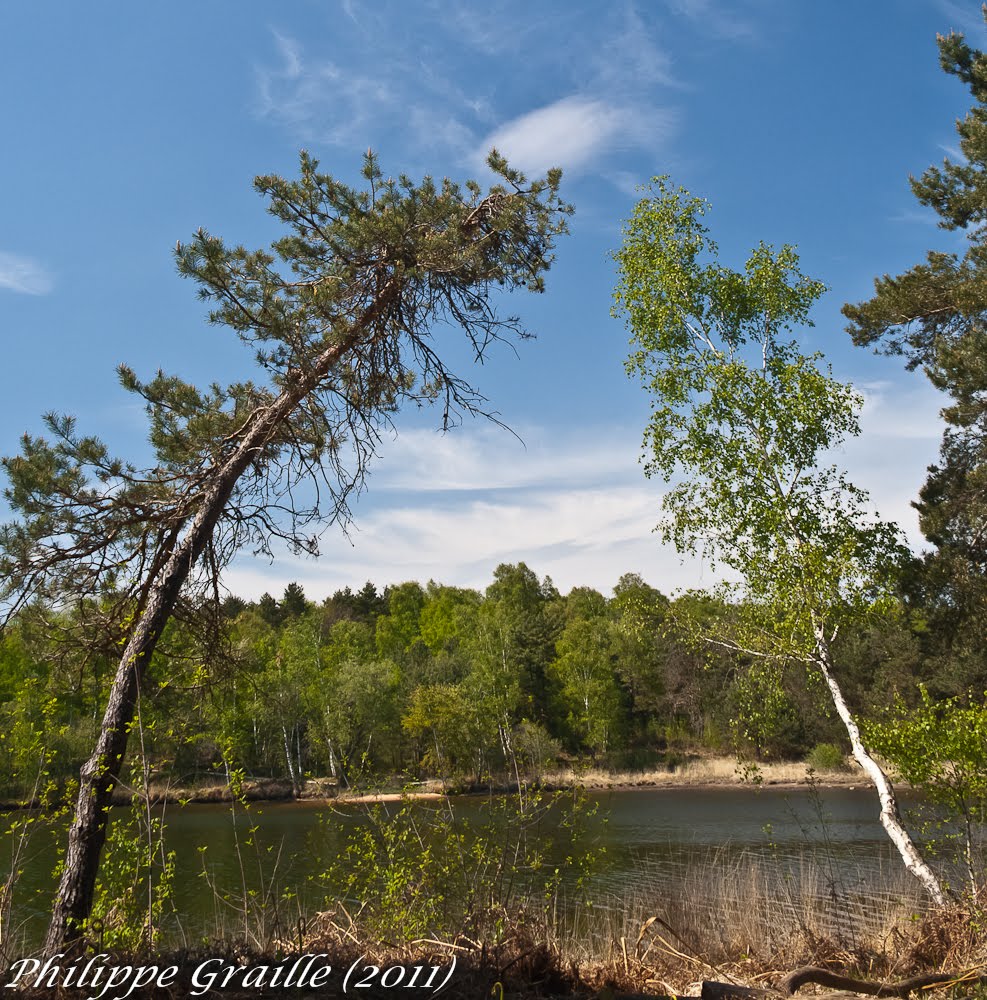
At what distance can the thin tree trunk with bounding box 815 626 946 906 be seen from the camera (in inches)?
286

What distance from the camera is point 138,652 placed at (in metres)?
5.50

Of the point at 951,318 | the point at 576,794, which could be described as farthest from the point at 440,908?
the point at 951,318

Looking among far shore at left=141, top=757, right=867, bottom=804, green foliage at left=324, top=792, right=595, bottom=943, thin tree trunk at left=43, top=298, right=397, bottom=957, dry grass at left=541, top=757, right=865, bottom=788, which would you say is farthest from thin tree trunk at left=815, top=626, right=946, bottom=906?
dry grass at left=541, top=757, right=865, bottom=788

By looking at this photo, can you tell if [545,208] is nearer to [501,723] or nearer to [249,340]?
Answer: [249,340]

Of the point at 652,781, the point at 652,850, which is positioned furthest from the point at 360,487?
the point at 652,781

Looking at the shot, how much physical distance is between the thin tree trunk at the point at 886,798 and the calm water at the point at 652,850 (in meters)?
0.45

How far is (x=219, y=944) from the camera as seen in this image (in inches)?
160

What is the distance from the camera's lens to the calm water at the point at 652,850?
9.12m

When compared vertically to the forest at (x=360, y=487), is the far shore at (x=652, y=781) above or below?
below

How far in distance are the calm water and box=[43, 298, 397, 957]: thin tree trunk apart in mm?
532

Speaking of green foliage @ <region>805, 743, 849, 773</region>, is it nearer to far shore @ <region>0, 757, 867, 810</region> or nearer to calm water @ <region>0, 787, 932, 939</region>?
far shore @ <region>0, 757, 867, 810</region>

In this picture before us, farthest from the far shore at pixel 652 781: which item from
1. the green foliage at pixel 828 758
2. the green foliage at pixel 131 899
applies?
the green foliage at pixel 131 899

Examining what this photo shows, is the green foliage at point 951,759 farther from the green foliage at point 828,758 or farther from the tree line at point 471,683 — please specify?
the green foliage at point 828,758

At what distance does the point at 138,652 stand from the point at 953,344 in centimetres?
1077
